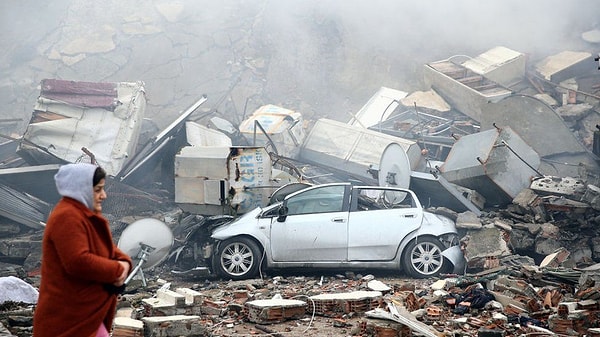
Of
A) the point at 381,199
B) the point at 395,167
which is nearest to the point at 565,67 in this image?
the point at 395,167

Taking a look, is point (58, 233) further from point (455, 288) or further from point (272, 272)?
point (272, 272)

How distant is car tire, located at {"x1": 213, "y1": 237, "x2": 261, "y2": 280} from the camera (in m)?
12.3

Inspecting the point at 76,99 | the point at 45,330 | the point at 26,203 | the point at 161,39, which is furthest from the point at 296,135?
the point at 45,330

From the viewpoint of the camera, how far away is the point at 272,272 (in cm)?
1260

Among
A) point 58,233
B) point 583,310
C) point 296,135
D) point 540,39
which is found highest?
point 540,39

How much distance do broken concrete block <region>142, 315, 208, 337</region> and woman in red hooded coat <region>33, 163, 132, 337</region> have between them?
297cm

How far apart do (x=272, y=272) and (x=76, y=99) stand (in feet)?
22.4

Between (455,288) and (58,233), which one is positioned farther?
(455,288)

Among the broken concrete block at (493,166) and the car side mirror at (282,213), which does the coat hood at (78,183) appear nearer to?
the car side mirror at (282,213)

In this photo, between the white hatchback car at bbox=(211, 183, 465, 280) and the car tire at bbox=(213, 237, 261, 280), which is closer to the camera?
the white hatchback car at bbox=(211, 183, 465, 280)

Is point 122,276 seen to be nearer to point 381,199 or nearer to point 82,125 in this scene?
point 381,199

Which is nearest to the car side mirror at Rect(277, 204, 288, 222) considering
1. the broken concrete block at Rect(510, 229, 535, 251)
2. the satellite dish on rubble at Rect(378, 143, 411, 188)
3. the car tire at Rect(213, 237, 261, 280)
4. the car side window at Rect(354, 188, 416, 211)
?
the car tire at Rect(213, 237, 261, 280)

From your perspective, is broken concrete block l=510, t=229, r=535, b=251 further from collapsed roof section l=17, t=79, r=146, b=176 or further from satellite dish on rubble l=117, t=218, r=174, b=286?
collapsed roof section l=17, t=79, r=146, b=176

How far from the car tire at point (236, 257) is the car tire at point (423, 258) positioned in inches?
87.4
